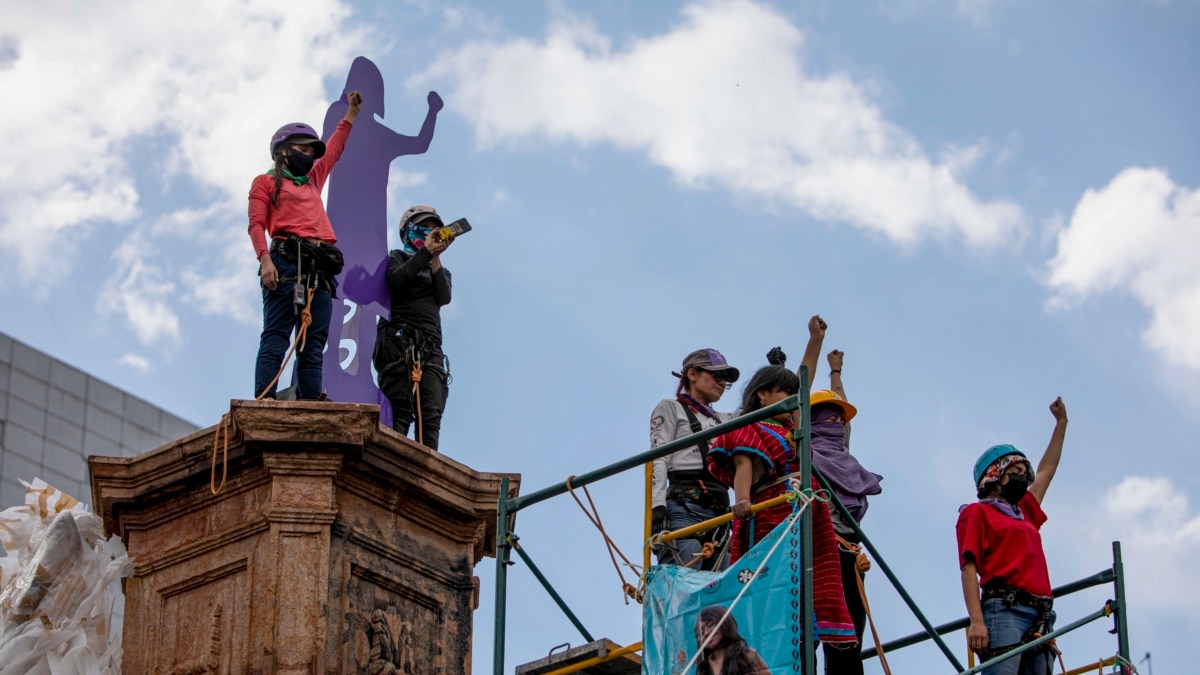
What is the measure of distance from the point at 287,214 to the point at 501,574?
2.88 m

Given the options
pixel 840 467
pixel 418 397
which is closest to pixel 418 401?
pixel 418 397

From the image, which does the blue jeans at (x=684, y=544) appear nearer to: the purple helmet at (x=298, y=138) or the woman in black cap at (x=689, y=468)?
the woman in black cap at (x=689, y=468)

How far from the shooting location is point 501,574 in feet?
32.4

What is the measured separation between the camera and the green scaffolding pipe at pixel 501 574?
9.57 meters

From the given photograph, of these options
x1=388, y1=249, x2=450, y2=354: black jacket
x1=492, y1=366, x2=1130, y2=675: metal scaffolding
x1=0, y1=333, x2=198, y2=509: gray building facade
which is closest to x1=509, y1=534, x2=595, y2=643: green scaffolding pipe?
x1=492, y1=366, x2=1130, y2=675: metal scaffolding

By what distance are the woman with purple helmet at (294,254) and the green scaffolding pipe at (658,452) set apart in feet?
6.15

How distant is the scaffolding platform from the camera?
10.2 m

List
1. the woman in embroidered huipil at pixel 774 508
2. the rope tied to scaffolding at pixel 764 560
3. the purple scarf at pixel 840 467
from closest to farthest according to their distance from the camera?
the rope tied to scaffolding at pixel 764 560 → the woman in embroidered huipil at pixel 774 508 → the purple scarf at pixel 840 467

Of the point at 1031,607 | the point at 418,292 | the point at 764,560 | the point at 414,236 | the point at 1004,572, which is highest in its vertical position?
the point at 414,236

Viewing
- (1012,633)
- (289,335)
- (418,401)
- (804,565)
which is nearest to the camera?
(804,565)

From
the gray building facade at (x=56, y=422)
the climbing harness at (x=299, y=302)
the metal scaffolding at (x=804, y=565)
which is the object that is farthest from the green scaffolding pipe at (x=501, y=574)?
the gray building facade at (x=56, y=422)

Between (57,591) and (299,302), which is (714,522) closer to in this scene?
(299,302)

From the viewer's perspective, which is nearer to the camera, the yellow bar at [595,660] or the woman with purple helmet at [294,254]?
the yellow bar at [595,660]

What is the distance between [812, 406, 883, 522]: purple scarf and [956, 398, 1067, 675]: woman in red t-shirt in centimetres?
48
